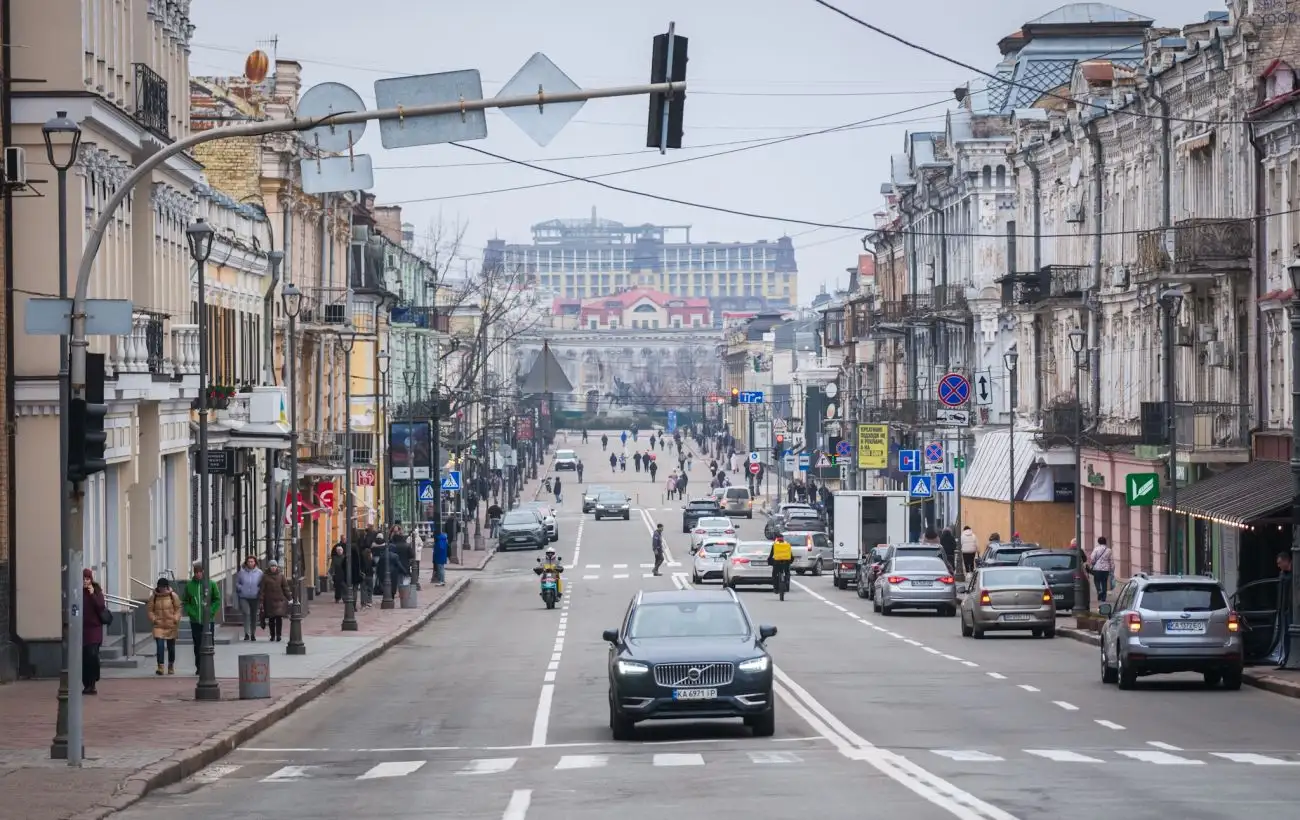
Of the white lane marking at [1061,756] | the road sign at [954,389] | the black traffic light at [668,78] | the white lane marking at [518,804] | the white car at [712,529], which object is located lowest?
the white car at [712,529]

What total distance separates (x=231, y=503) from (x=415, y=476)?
23317 mm

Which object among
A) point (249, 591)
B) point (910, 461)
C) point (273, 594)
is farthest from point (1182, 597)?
point (910, 461)

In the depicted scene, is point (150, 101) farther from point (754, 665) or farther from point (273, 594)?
point (754, 665)

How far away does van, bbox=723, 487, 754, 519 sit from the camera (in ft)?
382

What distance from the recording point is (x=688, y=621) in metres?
24.8

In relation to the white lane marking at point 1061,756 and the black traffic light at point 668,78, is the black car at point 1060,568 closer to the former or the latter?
the white lane marking at point 1061,756

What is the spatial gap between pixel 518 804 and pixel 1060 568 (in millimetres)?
34722

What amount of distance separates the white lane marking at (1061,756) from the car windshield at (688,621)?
393 cm

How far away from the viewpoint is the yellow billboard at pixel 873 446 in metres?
77.9

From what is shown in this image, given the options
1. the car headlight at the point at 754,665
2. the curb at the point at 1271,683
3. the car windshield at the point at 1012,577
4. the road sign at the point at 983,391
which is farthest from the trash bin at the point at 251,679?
the road sign at the point at 983,391

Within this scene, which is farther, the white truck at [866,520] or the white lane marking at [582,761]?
the white truck at [866,520]

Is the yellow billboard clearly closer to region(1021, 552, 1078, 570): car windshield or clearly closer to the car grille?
region(1021, 552, 1078, 570): car windshield

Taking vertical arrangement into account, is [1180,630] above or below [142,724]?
above

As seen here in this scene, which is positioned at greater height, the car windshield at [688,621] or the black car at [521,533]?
the car windshield at [688,621]
